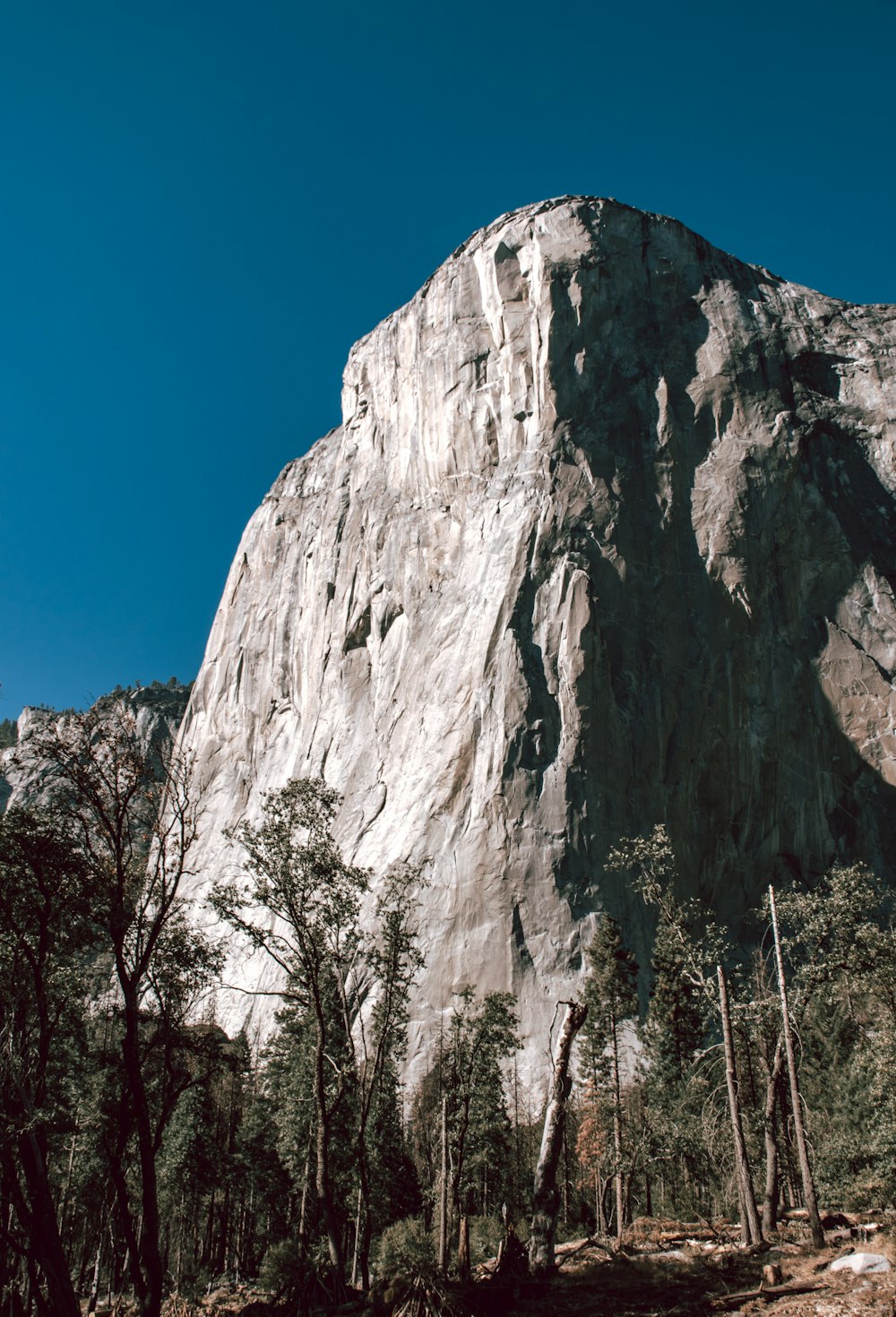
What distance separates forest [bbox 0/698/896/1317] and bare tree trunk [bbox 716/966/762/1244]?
7 centimetres

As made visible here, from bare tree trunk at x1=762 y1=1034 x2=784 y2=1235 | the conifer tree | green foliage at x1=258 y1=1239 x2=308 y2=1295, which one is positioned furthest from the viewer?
the conifer tree

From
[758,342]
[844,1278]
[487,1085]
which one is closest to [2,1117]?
[844,1278]

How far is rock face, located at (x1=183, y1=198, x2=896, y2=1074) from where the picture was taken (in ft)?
168

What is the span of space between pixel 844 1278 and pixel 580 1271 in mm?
4589

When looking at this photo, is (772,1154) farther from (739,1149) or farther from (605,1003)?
(605,1003)

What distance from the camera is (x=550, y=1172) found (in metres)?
14.1

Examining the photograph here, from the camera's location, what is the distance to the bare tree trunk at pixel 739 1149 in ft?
52.1

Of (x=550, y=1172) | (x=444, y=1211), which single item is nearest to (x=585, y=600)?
(x=444, y=1211)

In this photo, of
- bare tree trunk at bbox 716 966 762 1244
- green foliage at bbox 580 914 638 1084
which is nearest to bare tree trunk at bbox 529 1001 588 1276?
bare tree trunk at bbox 716 966 762 1244

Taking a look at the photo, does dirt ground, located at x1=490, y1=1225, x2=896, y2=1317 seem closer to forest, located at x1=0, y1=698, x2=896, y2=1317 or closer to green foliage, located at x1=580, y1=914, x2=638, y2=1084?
forest, located at x1=0, y1=698, x2=896, y2=1317

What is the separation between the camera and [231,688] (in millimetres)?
83062

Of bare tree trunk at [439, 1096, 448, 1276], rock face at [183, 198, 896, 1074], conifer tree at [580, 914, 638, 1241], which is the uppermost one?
rock face at [183, 198, 896, 1074]

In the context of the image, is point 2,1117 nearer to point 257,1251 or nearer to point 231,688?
point 257,1251

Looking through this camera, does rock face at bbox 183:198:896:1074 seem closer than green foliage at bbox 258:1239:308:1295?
No
